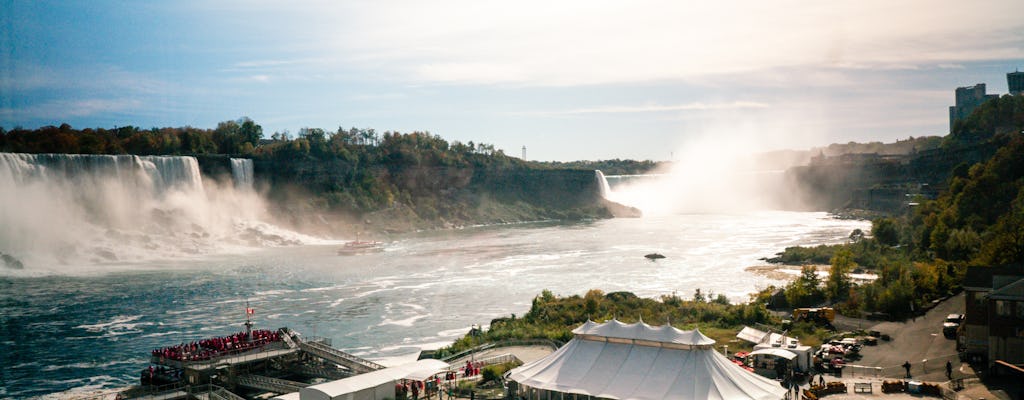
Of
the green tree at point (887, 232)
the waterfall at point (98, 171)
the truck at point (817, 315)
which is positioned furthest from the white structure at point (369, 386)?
the waterfall at point (98, 171)

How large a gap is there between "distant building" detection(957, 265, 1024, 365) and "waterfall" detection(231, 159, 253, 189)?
94138mm

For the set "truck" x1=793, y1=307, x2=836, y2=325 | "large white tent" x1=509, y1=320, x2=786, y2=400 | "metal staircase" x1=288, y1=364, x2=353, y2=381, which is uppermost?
"large white tent" x1=509, y1=320, x2=786, y2=400

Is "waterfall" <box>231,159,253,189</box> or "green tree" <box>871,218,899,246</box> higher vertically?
"waterfall" <box>231,159,253,189</box>

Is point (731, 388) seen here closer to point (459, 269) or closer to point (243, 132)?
point (459, 269)

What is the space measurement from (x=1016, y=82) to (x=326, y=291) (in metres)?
133

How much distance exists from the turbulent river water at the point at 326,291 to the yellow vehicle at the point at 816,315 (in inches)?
428

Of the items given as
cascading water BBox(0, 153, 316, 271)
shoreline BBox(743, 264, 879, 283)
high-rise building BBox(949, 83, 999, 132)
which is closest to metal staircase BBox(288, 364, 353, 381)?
shoreline BBox(743, 264, 879, 283)

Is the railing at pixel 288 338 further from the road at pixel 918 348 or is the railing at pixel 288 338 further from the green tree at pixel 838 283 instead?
the green tree at pixel 838 283

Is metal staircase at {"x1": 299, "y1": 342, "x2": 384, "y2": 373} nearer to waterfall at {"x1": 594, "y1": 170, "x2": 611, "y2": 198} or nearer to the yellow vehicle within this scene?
the yellow vehicle

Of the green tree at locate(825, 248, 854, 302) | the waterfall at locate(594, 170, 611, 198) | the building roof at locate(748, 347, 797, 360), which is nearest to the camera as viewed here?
the building roof at locate(748, 347, 797, 360)

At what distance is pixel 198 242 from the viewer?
84.8m

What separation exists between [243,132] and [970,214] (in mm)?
116820

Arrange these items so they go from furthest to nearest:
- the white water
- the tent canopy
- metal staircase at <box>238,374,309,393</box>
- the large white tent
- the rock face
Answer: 1. the rock face
2. the white water
3. metal staircase at <box>238,374,309,393</box>
4. the tent canopy
5. the large white tent

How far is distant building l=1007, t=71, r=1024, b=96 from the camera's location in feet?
452
